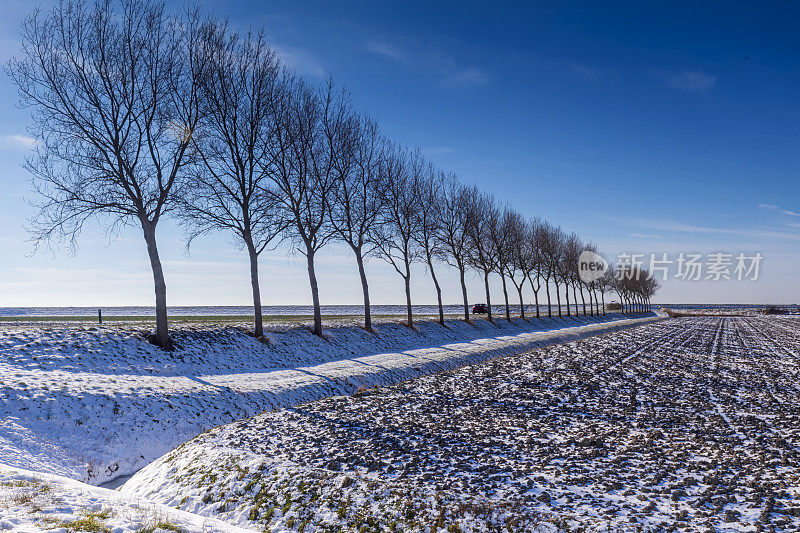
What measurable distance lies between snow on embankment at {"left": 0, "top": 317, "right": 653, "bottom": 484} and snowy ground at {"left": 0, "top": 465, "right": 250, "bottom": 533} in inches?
135

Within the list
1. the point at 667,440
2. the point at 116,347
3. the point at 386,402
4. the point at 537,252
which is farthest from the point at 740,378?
the point at 537,252

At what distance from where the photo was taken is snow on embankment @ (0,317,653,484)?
514 inches

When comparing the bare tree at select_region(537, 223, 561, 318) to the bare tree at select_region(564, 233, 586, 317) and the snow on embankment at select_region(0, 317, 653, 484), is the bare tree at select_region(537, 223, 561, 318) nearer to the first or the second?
the bare tree at select_region(564, 233, 586, 317)

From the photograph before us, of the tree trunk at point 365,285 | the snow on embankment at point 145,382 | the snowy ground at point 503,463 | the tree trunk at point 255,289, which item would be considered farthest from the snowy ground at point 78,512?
the tree trunk at point 365,285

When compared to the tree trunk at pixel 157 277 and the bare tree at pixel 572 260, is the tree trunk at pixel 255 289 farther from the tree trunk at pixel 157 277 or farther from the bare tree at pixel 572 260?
the bare tree at pixel 572 260

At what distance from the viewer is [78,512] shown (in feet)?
25.2

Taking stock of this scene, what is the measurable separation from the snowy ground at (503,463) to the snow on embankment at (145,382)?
1.97m

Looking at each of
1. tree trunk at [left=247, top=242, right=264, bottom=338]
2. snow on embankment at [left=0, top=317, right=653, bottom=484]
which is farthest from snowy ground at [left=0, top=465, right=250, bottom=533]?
tree trunk at [left=247, top=242, right=264, bottom=338]

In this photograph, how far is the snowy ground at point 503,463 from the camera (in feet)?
28.1

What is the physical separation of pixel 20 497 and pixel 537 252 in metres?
66.3

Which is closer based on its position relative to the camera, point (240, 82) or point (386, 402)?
point (386, 402)

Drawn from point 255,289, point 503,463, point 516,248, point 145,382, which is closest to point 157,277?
point 255,289

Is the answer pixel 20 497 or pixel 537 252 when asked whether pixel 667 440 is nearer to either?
pixel 20 497

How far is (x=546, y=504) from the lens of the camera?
878cm
